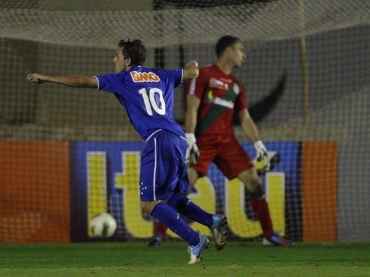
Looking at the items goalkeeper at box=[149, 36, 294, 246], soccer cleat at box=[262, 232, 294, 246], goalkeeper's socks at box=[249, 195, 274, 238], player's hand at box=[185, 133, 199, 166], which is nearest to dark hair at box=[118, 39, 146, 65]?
player's hand at box=[185, 133, 199, 166]

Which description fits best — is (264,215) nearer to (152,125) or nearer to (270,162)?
(270,162)

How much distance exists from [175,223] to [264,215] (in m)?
2.99

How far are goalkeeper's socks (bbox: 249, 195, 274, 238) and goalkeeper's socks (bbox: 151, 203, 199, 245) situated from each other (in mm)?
2859

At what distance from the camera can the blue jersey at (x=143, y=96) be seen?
28.2 ft

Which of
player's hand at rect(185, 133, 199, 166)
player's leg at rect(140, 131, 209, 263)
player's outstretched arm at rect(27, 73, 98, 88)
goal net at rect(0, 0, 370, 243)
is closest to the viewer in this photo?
player's outstretched arm at rect(27, 73, 98, 88)

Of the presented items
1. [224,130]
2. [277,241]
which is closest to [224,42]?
[224,130]

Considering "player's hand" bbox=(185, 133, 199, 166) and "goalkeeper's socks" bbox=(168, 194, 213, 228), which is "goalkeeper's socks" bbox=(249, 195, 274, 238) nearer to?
"player's hand" bbox=(185, 133, 199, 166)

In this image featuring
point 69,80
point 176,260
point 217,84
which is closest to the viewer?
point 69,80

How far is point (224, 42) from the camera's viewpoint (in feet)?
36.6

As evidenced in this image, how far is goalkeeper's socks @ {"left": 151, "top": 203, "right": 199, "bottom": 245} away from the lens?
828 centimetres

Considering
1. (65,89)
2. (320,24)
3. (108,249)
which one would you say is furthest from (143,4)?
(108,249)

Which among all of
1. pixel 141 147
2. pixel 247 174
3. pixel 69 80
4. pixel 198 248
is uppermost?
pixel 69 80

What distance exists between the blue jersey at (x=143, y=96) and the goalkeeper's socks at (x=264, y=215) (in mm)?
2717

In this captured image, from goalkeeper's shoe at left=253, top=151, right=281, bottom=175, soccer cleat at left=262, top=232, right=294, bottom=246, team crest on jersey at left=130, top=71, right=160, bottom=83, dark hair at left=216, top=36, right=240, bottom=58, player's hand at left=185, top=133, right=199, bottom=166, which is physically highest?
dark hair at left=216, top=36, right=240, bottom=58
